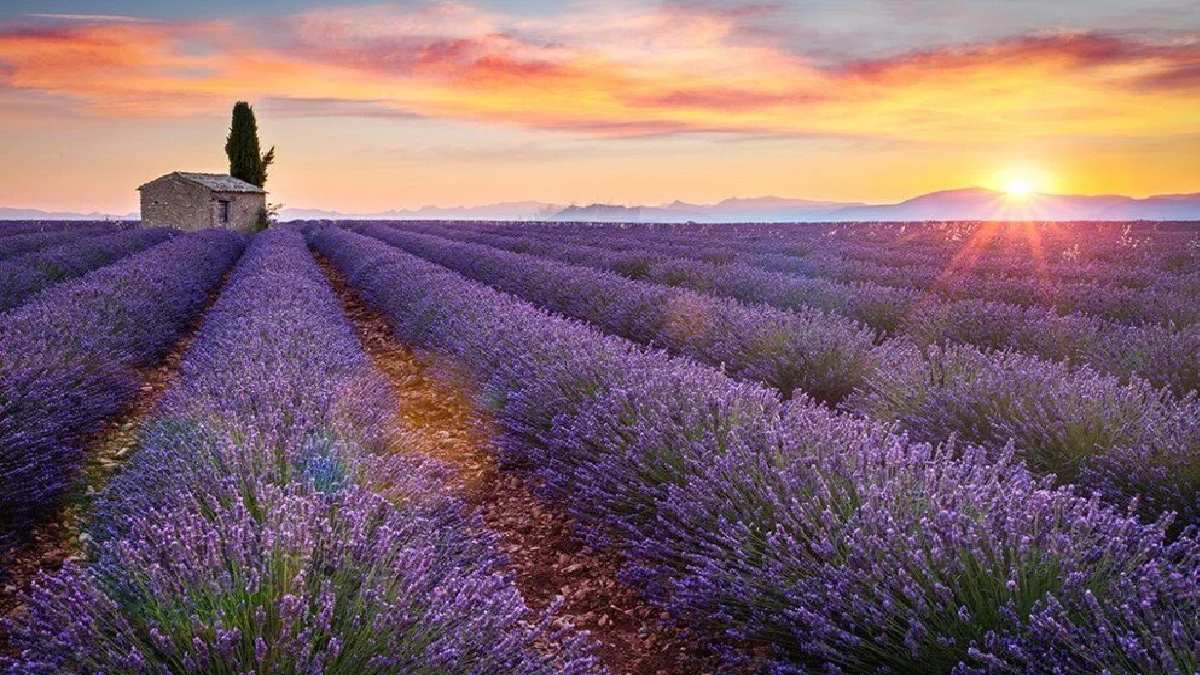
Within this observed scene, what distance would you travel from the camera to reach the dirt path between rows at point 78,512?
333cm

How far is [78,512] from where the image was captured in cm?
394

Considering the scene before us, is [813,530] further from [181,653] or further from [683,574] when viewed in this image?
[181,653]

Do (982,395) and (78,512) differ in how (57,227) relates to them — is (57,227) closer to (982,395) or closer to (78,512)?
(78,512)

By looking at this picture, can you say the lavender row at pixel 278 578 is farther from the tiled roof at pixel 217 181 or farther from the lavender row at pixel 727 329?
the tiled roof at pixel 217 181

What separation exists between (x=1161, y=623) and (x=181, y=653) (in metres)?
2.04

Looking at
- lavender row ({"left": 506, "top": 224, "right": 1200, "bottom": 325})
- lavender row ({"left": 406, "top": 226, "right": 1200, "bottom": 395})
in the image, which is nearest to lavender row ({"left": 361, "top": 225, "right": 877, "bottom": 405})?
lavender row ({"left": 406, "top": 226, "right": 1200, "bottom": 395})

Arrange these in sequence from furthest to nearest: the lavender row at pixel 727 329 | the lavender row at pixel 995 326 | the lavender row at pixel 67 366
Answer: the lavender row at pixel 727 329
the lavender row at pixel 995 326
the lavender row at pixel 67 366

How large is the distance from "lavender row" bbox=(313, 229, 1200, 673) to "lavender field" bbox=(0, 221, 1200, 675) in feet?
0.04

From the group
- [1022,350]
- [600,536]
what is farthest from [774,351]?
[600,536]

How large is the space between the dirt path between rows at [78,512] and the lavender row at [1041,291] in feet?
24.2

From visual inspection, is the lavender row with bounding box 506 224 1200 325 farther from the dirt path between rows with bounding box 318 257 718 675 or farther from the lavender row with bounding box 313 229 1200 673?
the dirt path between rows with bounding box 318 257 718 675

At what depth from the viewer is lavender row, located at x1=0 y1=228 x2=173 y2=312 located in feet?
33.1

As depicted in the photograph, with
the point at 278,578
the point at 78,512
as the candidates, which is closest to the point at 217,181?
the point at 78,512

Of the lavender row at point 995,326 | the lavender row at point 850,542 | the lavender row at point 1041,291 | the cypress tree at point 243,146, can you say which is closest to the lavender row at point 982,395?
the lavender row at point 995,326
